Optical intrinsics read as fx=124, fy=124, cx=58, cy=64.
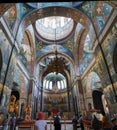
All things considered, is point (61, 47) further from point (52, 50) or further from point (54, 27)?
point (54, 27)

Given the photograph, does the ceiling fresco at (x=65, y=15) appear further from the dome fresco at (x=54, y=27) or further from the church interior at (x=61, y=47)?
the dome fresco at (x=54, y=27)

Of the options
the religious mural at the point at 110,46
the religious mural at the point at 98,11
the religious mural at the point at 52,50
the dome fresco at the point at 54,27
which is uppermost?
the dome fresco at the point at 54,27

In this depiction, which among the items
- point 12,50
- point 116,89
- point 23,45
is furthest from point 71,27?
point 116,89

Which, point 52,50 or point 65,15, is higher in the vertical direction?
point 52,50

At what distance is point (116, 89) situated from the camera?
20.7ft

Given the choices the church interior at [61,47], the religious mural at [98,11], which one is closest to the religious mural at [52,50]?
the church interior at [61,47]

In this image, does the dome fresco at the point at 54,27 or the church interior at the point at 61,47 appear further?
the dome fresco at the point at 54,27

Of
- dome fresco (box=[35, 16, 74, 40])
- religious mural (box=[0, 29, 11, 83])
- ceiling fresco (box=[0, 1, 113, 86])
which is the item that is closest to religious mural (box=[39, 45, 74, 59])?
ceiling fresco (box=[0, 1, 113, 86])

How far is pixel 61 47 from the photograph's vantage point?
17031mm

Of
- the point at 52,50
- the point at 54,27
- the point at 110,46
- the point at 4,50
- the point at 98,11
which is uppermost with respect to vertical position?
→ the point at 54,27

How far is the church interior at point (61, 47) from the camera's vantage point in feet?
23.0

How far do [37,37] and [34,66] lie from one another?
3.72m

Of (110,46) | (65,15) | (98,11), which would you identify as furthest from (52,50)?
(110,46)

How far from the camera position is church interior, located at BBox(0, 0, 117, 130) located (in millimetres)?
7023
